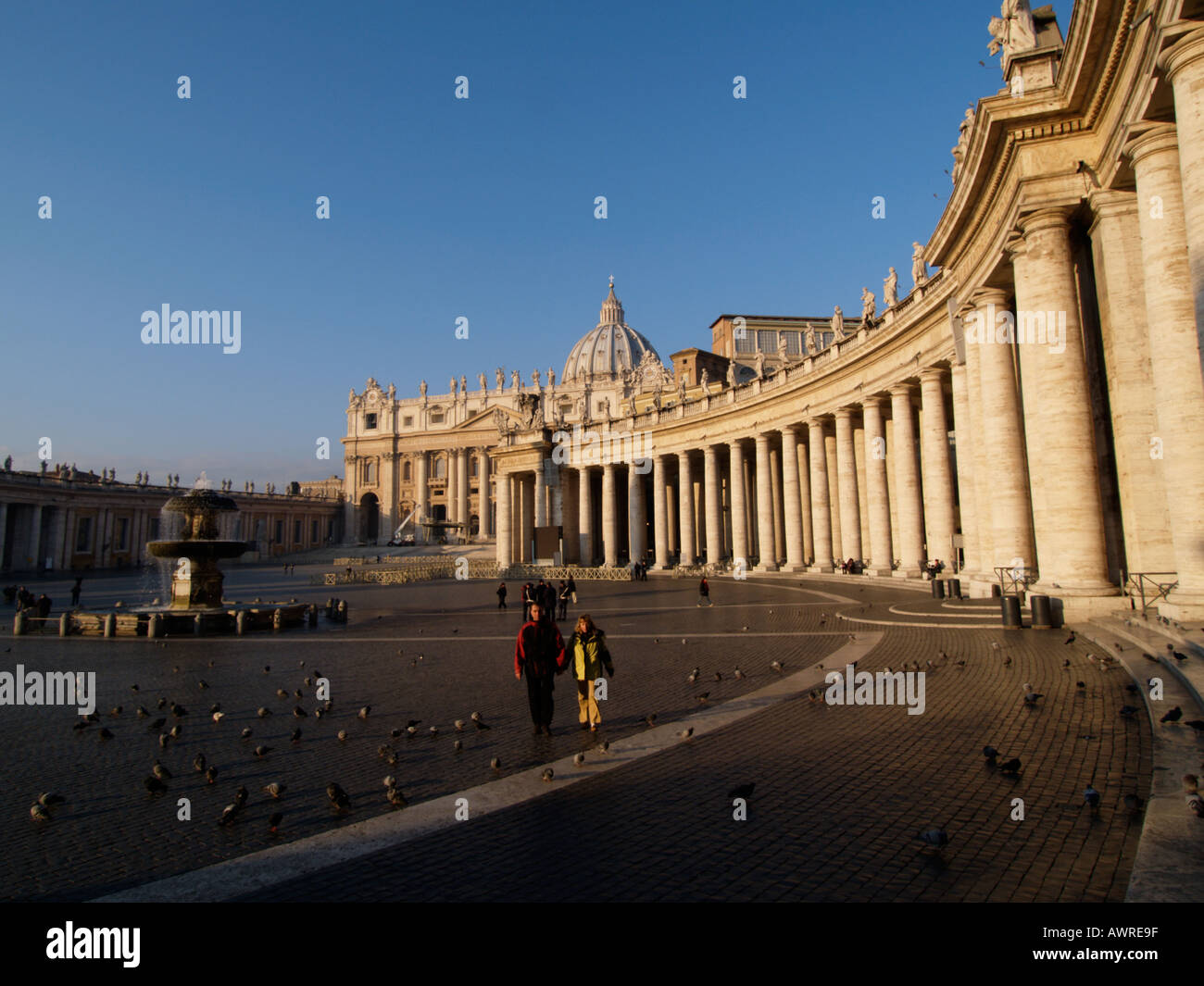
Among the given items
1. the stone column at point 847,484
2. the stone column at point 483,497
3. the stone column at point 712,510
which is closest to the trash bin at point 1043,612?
the stone column at point 847,484

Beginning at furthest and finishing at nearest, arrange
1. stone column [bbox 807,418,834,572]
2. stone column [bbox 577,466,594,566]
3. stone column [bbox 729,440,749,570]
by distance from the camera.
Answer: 1. stone column [bbox 577,466,594,566]
2. stone column [bbox 729,440,749,570]
3. stone column [bbox 807,418,834,572]

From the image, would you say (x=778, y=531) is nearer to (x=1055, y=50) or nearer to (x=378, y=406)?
(x=1055, y=50)

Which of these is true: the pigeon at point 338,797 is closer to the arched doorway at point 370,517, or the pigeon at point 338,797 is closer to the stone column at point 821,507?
the stone column at point 821,507

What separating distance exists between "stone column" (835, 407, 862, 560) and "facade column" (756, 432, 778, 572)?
5.89 metres

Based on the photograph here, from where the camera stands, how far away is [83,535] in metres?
78.1

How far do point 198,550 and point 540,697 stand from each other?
18.3 meters

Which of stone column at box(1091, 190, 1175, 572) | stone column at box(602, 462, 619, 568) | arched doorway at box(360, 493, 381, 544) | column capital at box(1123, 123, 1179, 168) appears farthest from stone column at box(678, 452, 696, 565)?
arched doorway at box(360, 493, 381, 544)

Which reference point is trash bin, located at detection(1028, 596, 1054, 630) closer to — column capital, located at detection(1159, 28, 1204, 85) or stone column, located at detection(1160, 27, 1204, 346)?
stone column, located at detection(1160, 27, 1204, 346)

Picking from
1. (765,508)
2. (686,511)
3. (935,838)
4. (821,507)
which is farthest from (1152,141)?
(686,511)

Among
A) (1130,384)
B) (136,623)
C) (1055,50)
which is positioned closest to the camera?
(1130,384)

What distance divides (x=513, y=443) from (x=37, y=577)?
146 feet

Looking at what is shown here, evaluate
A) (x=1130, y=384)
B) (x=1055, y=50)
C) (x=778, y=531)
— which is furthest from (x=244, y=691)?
(x=778, y=531)

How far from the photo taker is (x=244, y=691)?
38.4ft

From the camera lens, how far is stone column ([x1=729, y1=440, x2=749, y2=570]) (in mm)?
42938
